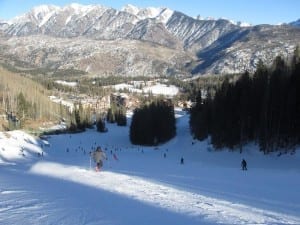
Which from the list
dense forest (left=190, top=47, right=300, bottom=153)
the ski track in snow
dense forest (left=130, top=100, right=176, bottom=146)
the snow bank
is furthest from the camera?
dense forest (left=130, top=100, right=176, bottom=146)

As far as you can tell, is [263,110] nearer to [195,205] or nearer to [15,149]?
[15,149]

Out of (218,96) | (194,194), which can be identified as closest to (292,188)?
(194,194)

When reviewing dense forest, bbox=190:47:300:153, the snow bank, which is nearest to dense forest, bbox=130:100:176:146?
the snow bank

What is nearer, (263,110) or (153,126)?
(263,110)

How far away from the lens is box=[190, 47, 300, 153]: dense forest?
193 feet

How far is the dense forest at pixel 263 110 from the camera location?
58844 millimetres

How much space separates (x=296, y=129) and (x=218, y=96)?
27.5 m

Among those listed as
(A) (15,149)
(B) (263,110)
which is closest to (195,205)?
(B) (263,110)

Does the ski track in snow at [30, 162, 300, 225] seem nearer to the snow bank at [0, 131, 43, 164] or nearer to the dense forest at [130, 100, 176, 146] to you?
the snow bank at [0, 131, 43, 164]

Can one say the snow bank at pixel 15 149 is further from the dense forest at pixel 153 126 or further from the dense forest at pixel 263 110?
the dense forest at pixel 153 126

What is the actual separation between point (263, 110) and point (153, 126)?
5954 cm

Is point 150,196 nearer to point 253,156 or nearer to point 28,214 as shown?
point 28,214

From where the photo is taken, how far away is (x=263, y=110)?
63562mm

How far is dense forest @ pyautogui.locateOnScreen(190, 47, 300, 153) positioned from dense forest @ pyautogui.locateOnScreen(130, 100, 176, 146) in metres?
40.0
